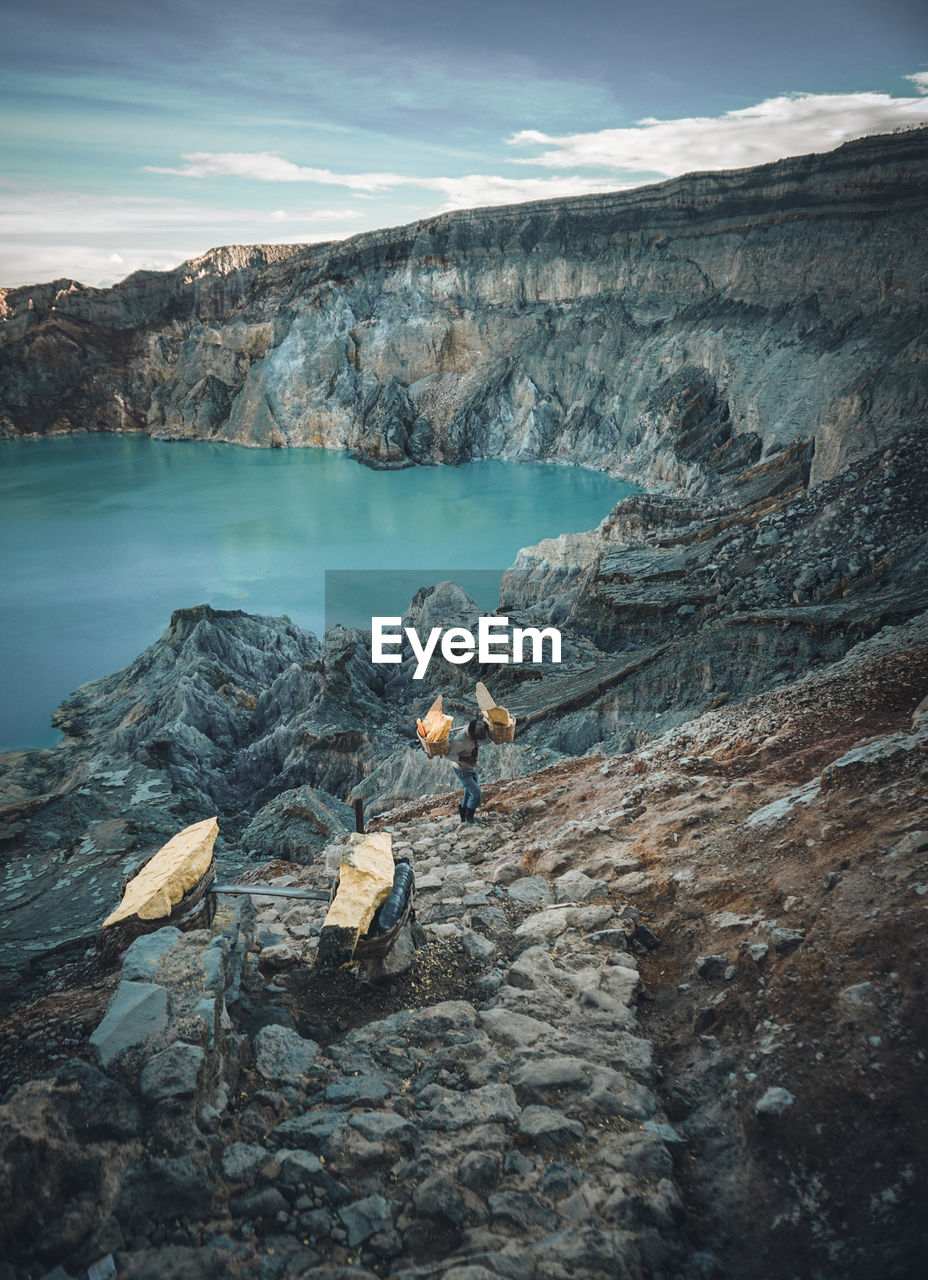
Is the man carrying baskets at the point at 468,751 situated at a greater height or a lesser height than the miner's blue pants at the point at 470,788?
greater

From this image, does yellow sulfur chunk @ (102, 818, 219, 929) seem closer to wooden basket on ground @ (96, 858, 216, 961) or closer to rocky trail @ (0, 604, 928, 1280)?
wooden basket on ground @ (96, 858, 216, 961)

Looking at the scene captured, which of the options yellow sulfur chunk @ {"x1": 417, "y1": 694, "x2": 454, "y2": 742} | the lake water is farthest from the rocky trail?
the lake water

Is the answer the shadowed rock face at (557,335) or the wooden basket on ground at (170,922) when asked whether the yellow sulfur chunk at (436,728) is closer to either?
the wooden basket on ground at (170,922)

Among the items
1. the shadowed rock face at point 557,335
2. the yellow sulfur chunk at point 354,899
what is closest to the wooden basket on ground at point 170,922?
the yellow sulfur chunk at point 354,899

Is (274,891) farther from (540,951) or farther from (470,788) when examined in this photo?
(470,788)

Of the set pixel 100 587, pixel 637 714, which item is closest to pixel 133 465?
pixel 100 587

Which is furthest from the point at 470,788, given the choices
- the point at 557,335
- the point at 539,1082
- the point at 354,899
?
the point at 557,335

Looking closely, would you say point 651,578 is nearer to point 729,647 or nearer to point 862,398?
point 729,647
